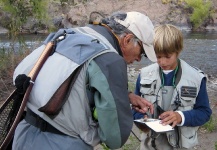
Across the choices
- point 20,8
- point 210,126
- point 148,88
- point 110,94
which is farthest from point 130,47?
point 20,8

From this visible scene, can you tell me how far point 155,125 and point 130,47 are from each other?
2.22ft

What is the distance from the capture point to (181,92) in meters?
2.85

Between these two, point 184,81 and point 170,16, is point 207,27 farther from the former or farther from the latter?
point 184,81

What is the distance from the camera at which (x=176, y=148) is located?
2.98 metres

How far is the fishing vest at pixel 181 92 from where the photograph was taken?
112 inches

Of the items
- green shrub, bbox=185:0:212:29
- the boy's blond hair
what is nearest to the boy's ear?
the boy's blond hair

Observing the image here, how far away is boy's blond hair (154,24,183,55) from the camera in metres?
2.86

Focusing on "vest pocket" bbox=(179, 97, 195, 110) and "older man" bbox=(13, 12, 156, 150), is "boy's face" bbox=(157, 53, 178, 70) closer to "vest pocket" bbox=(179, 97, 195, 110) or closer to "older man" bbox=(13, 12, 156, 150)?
"vest pocket" bbox=(179, 97, 195, 110)

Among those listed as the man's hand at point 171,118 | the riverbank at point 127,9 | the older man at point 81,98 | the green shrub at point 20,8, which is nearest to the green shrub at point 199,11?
the riverbank at point 127,9

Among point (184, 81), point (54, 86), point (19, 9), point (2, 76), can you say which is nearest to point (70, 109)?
point (54, 86)

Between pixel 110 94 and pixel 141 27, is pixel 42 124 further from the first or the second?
pixel 141 27

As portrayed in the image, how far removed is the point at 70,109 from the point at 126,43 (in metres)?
0.56

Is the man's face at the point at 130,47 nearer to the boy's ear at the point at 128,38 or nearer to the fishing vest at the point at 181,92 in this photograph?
the boy's ear at the point at 128,38

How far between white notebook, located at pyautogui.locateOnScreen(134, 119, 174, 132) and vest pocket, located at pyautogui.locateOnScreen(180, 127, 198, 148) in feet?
0.70
